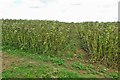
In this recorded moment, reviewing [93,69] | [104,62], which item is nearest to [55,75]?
[93,69]

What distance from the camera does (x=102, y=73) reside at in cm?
1232

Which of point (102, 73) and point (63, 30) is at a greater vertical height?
point (63, 30)

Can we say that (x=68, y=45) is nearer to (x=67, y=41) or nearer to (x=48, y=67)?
(x=67, y=41)

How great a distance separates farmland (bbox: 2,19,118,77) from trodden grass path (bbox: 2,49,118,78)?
4cm

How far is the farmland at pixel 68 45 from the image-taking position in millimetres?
13544

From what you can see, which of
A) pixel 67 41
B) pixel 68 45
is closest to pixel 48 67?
pixel 68 45

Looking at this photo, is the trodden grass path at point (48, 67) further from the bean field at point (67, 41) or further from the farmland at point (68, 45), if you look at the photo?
the bean field at point (67, 41)

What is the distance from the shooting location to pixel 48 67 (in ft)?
38.2

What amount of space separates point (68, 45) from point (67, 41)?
36cm

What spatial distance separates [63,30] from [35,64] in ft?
12.0

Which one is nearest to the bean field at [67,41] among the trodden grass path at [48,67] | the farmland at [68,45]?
the farmland at [68,45]

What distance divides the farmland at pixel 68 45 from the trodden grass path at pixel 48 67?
0.04 metres

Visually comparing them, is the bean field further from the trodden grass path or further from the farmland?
the trodden grass path

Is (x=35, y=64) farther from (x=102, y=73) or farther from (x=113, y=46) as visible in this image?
(x=113, y=46)
